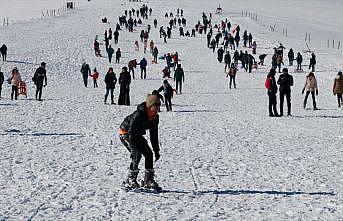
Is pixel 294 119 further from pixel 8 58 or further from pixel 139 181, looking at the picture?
pixel 8 58

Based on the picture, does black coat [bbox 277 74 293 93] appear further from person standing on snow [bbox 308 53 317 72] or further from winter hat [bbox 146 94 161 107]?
person standing on snow [bbox 308 53 317 72]

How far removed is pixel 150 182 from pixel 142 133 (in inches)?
34.8

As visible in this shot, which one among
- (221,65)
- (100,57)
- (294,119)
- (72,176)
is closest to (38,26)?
(100,57)

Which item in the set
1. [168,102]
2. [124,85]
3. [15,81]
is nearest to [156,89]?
[124,85]

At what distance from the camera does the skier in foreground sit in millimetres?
7945

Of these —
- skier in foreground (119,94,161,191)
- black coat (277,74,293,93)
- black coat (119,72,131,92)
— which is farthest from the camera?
black coat (119,72,131,92)

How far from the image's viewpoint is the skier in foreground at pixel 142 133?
26.1 ft

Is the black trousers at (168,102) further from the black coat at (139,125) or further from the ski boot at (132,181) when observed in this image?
the black coat at (139,125)

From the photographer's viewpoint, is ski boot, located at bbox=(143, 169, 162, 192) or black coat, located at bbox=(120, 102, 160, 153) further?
ski boot, located at bbox=(143, 169, 162, 192)

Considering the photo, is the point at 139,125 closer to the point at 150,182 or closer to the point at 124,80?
the point at 150,182

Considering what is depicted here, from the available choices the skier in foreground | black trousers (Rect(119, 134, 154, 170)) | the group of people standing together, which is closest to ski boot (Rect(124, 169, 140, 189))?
the skier in foreground

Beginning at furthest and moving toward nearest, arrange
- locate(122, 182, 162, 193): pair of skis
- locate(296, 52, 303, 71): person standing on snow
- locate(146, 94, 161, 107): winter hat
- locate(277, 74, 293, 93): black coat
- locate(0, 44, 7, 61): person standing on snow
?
1. locate(296, 52, 303, 71): person standing on snow
2. locate(0, 44, 7, 61): person standing on snow
3. locate(277, 74, 293, 93): black coat
4. locate(122, 182, 162, 193): pair of skis
5. locate(146, 94, 161, 107): winter hat

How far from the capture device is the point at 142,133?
8180 mm

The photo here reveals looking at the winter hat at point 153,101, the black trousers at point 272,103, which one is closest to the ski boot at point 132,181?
the winter hat at point 153,101
